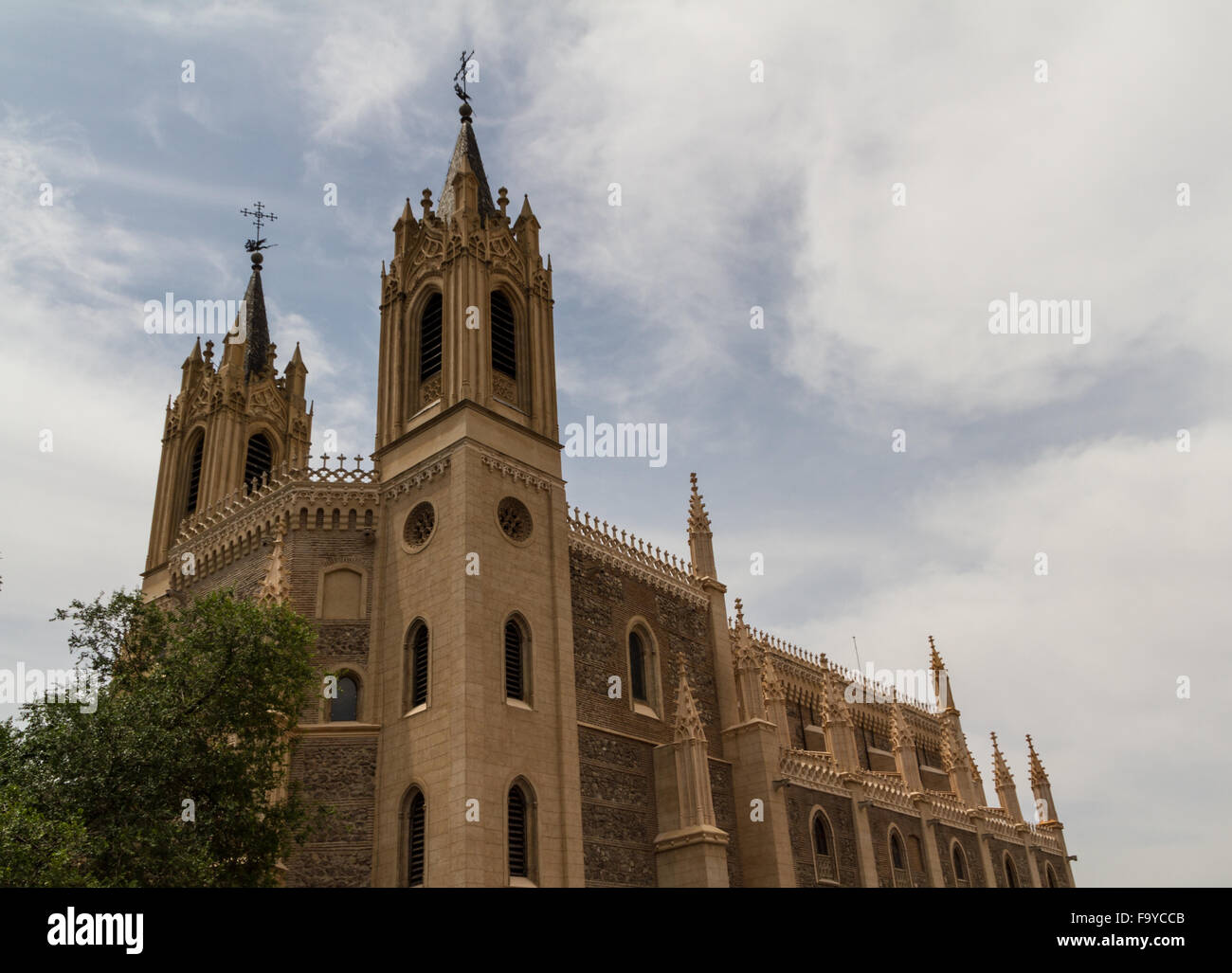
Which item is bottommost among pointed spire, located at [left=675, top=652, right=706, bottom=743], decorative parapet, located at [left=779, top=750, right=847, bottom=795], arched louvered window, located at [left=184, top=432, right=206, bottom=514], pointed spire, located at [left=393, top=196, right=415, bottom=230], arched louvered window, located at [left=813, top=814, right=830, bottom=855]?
arched louvered window, located at [left=813, top=814, right=830, bottom=855]

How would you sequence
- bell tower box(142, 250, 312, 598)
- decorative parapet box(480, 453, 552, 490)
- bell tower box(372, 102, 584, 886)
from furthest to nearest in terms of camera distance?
bell tower box(142, 250, 312, 598) < decorative parapet box(480, 453, 552, 490) < bell tower box(372, 102, 584, 886)

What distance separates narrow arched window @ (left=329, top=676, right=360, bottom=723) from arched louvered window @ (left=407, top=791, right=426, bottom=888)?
3452 millimetres

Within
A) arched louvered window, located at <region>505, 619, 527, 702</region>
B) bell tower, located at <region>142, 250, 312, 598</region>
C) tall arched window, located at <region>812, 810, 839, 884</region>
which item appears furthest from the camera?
bell tower, located at <region>142, 250, 312, 598</region>

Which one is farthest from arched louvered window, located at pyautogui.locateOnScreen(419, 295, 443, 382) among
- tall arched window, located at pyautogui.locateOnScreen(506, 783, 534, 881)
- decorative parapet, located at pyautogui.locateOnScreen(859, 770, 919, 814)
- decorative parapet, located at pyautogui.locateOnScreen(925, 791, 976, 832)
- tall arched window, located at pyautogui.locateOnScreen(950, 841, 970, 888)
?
tall arched window, located at pyautogui.locateOnScreen(950, 841, 970, 888)

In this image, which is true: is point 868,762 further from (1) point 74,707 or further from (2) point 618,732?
(1) point 74,707

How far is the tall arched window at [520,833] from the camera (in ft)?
89.0

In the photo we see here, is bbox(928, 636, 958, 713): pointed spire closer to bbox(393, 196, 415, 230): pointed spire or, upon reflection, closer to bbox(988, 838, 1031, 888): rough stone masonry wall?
bbox(988, 838, 1031, 888): rough stone masonry wall

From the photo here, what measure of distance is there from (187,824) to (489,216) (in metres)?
23.5

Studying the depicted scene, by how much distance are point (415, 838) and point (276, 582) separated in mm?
8500

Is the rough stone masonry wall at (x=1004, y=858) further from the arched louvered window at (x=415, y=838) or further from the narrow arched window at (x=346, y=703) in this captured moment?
the narrow arched window at (x=346, y=703)

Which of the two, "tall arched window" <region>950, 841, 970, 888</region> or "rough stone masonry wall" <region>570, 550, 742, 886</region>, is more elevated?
"rough stone masonry wall" <region>570, 550, 742, 886</region>

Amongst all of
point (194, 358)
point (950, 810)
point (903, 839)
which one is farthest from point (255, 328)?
point (950, 810)

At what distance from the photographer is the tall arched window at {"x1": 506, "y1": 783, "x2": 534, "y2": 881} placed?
2712 cm
